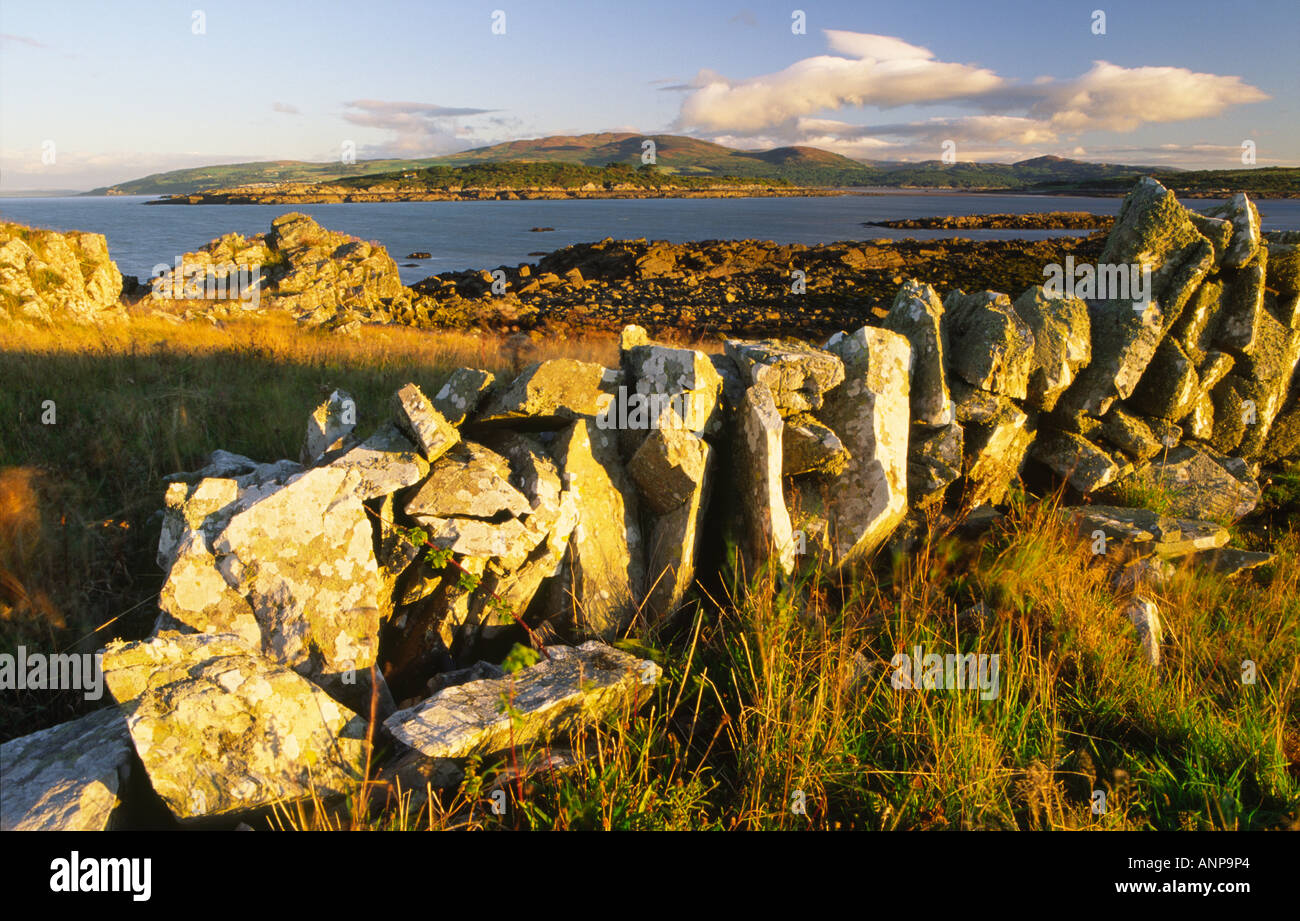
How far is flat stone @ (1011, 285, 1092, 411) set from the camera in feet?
19.5

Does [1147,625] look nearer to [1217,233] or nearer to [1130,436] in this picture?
[1130,436]

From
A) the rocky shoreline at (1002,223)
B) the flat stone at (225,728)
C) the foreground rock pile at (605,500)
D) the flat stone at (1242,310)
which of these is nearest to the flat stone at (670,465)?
the foreground rock pile at (605,500)

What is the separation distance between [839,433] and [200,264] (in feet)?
81.6

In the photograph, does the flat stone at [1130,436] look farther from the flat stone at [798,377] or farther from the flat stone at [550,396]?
the flat stone at [550,396]

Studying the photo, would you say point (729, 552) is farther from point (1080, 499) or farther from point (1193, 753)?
point (1080, 499)

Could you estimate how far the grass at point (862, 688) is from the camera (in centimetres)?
312

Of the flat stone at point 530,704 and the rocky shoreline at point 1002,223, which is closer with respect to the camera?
the flat stone at point 530,704

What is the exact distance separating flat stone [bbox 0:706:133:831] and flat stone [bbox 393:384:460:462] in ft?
6.91

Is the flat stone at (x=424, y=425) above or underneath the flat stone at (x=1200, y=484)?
above

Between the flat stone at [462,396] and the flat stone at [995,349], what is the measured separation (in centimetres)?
392

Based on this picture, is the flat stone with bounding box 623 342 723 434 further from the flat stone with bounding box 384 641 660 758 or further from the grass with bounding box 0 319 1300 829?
the flat stone with bounding box 384 641 660 758

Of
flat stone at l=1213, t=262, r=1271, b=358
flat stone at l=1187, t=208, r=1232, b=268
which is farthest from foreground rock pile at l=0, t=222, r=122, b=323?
flat stone at l=1213, t=262, r=1271, b=358

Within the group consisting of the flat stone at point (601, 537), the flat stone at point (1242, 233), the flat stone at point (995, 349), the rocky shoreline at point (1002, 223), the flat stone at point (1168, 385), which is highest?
the rocky shoreline at point (1002, 223)
